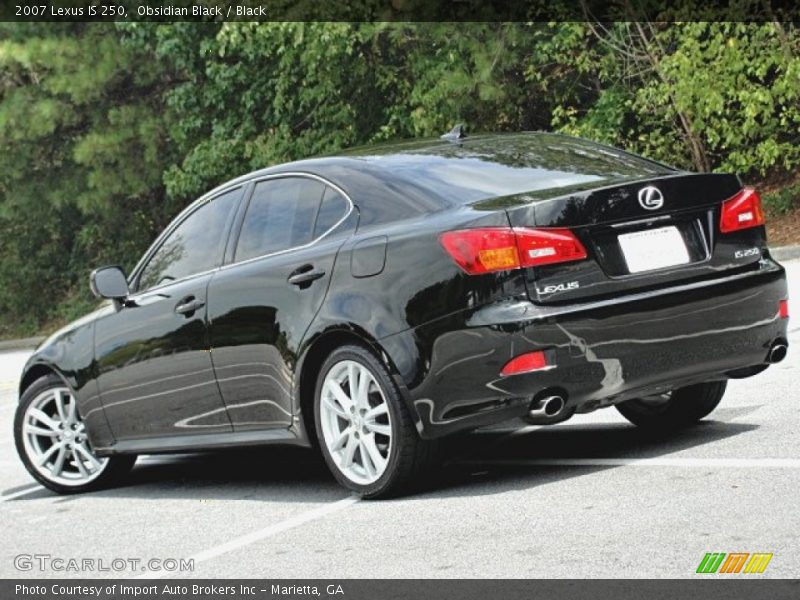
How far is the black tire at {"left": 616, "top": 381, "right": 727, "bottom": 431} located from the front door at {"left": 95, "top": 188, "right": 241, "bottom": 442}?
2.08 meters

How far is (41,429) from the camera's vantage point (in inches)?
360

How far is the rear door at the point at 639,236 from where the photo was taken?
268 inches

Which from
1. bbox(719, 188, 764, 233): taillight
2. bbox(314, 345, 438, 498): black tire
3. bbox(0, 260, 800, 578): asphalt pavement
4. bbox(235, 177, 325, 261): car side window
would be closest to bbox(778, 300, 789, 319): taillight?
bbox(719, 188, 764, 233): taillight

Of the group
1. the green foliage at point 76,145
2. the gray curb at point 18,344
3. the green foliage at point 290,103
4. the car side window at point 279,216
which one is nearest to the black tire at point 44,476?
the car side window at point 279,216

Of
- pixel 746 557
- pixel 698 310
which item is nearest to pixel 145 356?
pixel 698 310

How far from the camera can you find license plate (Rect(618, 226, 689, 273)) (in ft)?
23.0

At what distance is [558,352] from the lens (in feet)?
22.2

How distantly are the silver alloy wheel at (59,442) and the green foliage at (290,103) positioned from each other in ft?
50.9

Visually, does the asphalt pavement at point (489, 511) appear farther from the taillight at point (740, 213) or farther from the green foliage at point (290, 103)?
the green foliage at point (290, 103)

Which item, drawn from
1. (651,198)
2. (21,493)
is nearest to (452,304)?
(651,198)

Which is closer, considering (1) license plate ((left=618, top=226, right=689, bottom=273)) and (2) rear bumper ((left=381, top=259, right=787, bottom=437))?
(2) rear bumper ((left=381, top=259, right=787, bottom=437))

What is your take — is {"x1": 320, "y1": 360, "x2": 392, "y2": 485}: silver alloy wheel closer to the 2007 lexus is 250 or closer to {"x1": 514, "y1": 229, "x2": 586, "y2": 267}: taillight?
the 2007 lexus is 250

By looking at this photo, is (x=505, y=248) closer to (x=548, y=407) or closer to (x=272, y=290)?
(x=548, y=407)

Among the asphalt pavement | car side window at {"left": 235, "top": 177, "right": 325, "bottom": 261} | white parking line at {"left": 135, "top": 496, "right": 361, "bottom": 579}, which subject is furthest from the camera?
car side window at {"left": 235, "top": 177, "right": 325, "bottom": 261}
